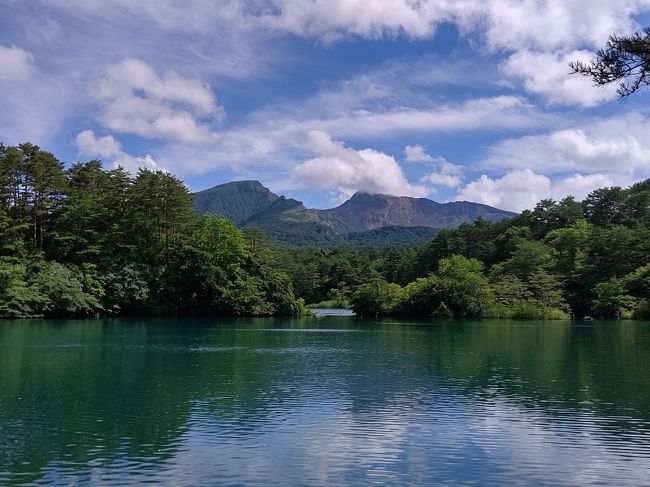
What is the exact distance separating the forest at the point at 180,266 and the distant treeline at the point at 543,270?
16 cm

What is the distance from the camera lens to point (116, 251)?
2445 inches

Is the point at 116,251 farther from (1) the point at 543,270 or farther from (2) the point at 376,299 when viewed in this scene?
(1) the point at 543,270

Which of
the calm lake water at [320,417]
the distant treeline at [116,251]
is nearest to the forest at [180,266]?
the distant treeline at [116,251]

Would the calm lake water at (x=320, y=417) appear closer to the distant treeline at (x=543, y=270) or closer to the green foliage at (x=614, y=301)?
the distant treeline at (x=543, y=270)

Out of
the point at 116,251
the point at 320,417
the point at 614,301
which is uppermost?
the point at 116,251

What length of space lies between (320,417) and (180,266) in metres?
51.0

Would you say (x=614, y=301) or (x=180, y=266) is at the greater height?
(x=180, y=266)

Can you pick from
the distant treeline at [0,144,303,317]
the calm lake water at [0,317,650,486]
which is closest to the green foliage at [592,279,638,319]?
the distant treeline at [0,144,303,317]

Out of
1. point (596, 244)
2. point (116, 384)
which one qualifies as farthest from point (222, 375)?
point (596, 244)

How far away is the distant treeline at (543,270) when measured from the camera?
218 ft

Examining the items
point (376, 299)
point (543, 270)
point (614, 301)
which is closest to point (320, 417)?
point (614, 301)

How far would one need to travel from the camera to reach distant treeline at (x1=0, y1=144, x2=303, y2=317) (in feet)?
173

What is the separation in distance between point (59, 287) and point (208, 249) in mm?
16919

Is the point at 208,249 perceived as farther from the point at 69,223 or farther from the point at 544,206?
the point at 544,206
